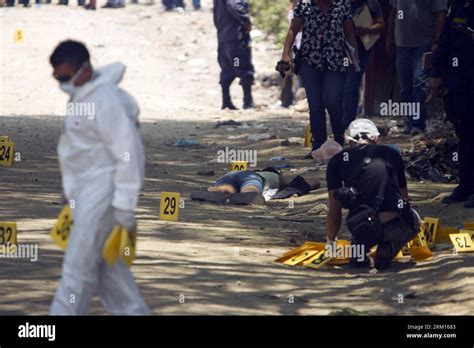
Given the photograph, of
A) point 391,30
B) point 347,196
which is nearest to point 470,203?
point 347,196

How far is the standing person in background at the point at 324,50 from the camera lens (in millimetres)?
15086

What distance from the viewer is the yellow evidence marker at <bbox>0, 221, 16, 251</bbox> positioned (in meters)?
10.8

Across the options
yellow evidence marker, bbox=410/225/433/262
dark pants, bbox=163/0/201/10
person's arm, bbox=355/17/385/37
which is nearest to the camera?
yellow evidence marker, bbox=410/225/433/262

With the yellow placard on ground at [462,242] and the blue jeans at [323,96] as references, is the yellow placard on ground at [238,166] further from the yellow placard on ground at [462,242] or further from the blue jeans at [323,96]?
the yellow placard on ground at [462,242]

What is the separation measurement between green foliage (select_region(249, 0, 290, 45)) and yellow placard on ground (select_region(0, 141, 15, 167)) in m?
14.4

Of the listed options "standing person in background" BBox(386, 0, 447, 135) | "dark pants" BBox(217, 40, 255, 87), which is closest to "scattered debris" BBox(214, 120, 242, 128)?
"dark pants" BBox(217, 40, 255, 87)

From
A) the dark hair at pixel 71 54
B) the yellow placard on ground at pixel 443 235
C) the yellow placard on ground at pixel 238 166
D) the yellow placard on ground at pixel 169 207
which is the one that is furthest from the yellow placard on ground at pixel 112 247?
the yellow placard on ground at pixel 238 166

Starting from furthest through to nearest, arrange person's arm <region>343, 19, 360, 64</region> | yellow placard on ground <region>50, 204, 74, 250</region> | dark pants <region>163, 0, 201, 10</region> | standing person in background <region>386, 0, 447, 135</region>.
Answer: dark pants <region>163, 0, 201, 10</region> < standing person in background <region>386, 0, 447, 135</region> < person's arm <region>343, 19, 360, 64</region> < yellow placard on ground <region>50, 204, 74, 250</region>

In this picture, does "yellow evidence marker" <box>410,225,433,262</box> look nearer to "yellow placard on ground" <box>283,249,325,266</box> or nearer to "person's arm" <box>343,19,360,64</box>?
"yellow placard on ground" <box>283,249,325,266</box>

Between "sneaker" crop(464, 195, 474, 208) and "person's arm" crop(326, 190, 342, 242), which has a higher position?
"person's arm" crop(326, 190, 342, 242)

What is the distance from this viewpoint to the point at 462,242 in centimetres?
1119

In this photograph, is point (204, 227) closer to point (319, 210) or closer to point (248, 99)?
point (319, 210)

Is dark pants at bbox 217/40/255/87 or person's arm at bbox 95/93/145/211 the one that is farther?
dark pants at bbox 217/40/255/87
